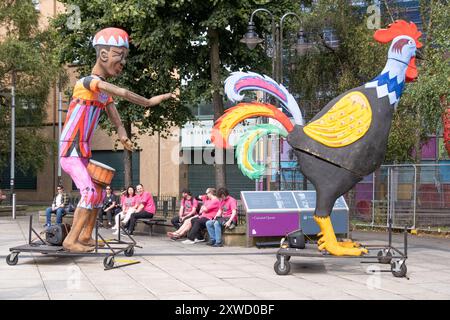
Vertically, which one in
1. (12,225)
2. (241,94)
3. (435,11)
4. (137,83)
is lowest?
(12,225)

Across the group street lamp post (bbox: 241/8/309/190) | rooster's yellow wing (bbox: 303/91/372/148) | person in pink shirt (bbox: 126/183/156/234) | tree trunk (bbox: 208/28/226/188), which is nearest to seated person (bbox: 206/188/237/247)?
tree trunk (bbox: 208/28/226/188)

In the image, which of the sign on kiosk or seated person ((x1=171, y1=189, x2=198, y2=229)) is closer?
the sign on kiosk

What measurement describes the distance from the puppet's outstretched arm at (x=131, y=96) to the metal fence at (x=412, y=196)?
30.7 feet

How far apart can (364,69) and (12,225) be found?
12.2m

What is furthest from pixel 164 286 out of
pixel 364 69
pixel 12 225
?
pixel 364 69

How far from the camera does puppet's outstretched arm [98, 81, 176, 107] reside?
8.66 m

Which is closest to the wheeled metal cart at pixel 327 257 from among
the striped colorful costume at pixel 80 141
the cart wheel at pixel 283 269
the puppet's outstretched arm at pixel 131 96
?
the cart wheel at pixel 283 269

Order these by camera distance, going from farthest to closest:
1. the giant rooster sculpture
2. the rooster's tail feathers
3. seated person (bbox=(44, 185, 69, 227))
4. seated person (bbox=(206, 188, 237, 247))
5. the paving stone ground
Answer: seated person (bbox=(44, 185, 69, 227)) → seated person (bbox=(206, 188, 237, 247)) → the rooster's tail feathers → the giant rooster sculpture → the paving stone ground

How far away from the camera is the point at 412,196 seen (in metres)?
16.1

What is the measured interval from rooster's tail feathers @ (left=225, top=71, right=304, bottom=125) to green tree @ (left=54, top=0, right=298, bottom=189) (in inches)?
189

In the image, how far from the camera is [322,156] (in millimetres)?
8773

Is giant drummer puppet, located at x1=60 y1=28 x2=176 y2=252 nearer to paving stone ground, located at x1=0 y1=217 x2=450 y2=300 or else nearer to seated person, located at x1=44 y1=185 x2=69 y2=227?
paving stone ground, located at x1=0 y1=217 x2=450 y2=300

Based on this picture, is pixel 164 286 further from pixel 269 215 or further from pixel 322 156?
pixel 269 215

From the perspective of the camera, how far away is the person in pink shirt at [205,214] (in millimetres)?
12781
